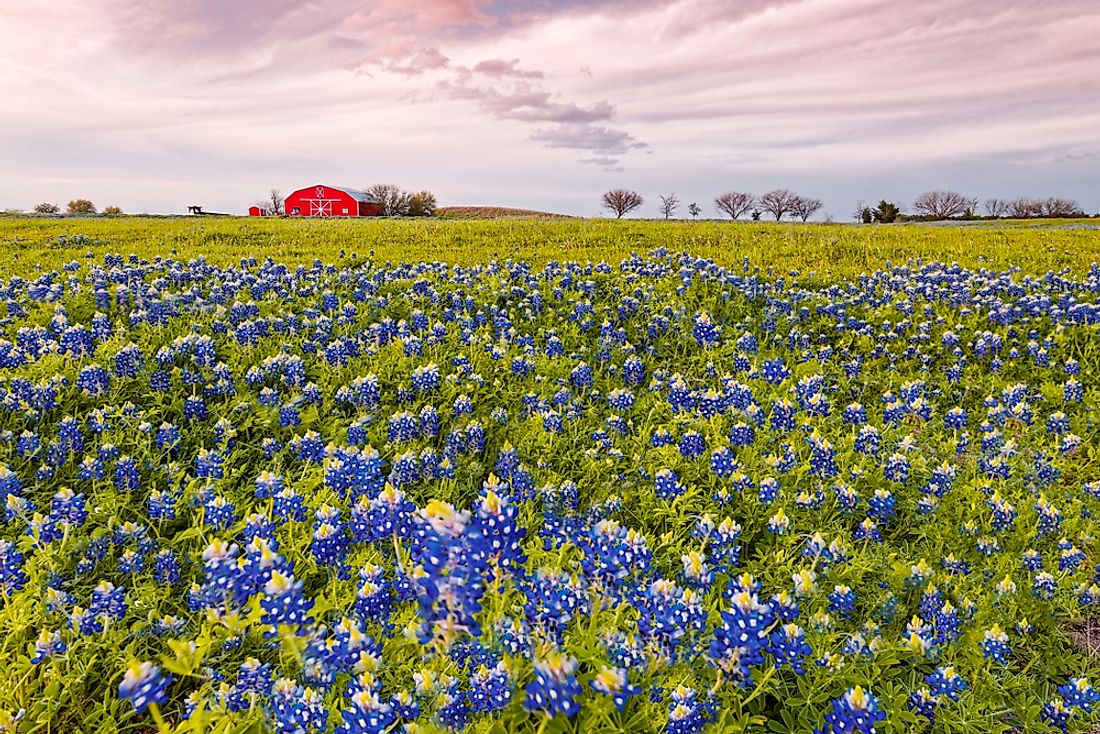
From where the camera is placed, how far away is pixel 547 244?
14258mm

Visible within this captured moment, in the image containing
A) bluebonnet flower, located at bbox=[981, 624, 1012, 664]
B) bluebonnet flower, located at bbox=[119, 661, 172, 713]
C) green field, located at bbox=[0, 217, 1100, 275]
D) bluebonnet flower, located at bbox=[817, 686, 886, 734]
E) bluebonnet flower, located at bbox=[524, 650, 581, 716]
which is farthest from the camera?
green field, located at bbox=[0, 217, 1100, 275]

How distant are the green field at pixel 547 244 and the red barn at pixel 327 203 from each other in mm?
46386

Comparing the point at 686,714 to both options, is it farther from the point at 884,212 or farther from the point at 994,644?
the point at 884,212

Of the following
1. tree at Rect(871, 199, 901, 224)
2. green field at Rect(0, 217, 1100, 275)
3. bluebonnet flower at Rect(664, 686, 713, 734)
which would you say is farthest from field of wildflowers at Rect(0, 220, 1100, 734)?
tree at Rect(871, 199, 901, 224)

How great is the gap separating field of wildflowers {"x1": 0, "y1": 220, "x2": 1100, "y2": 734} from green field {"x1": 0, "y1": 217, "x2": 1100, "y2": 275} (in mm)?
2440

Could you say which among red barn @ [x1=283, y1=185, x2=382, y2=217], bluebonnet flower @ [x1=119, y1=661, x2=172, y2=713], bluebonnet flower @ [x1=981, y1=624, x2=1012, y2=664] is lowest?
bluebonnet flower @ [x1=981, y1=624, x2=1012, y2=664]

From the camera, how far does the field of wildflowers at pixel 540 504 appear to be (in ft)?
8.60

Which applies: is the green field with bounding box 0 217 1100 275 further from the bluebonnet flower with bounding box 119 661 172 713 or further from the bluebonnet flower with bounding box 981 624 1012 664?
the bluebonnet flower with bounding box 119 661 172 713

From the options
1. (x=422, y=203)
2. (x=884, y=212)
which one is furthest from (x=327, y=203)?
(x=884, y=212)

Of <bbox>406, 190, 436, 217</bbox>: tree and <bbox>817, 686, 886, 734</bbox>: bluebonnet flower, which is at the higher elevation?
<bbox>406, 190, 436, 217</bbox>: tree

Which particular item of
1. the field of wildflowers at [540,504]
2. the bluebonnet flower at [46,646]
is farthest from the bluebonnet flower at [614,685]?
the bluebonnet flower at [46,646]

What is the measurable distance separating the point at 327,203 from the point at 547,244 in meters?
54.8

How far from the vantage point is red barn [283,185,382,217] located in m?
Answer: 62.5

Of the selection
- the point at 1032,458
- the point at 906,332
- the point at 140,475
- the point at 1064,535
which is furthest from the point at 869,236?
the point at 140,475
